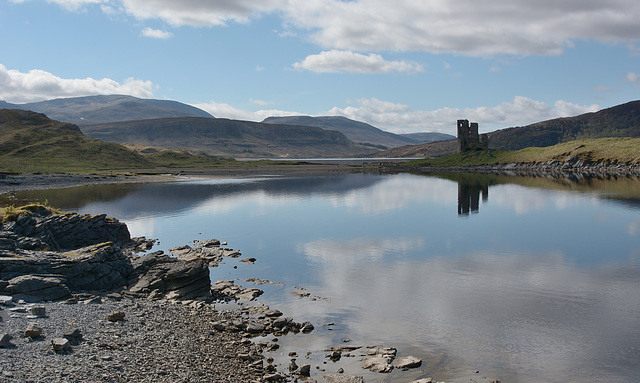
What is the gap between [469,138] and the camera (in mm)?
192125

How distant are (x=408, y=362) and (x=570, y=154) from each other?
154028 millimetres

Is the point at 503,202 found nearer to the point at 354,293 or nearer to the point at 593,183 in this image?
the point at 593,183

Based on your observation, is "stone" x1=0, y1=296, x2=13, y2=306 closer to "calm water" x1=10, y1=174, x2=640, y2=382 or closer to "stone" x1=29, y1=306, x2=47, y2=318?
"stone" x1=29, y1=306, x2=47, y2=318

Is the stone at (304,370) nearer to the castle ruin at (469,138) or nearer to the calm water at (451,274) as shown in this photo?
the calm water at (451,274)

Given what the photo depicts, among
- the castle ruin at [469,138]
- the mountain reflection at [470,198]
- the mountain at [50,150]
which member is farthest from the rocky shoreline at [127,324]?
the castle ruin at [469,138]

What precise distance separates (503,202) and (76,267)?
5885 cm

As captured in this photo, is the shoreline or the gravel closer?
the gravel

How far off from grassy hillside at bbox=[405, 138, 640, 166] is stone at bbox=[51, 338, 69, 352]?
5620 inches

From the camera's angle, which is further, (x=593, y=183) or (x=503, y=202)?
(x=593, y=183)

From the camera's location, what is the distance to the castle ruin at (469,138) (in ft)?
620

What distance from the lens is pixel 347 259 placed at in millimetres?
33844

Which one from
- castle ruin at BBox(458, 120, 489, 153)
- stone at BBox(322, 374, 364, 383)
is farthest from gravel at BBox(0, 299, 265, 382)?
castle ruin at BBox(458, 120, 489, 153)

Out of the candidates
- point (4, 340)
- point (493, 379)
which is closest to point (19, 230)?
point (4, 340)

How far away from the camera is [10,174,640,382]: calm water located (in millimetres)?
17938
